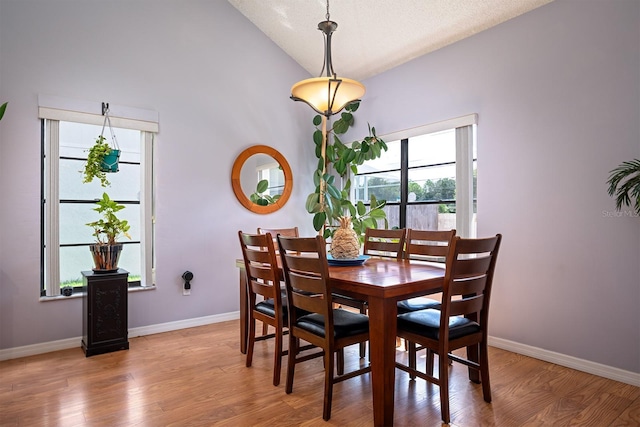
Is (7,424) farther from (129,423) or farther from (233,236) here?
(233,236)

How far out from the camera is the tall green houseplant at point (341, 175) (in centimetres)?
421

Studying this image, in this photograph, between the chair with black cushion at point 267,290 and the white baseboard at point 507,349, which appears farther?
the white baseboard at point 507,349

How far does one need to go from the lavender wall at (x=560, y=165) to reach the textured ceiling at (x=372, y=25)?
7.3 inches

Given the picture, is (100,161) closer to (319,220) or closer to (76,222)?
(76,222)

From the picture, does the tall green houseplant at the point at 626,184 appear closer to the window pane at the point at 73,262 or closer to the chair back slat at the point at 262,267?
the chair back slat at the point at 262,267

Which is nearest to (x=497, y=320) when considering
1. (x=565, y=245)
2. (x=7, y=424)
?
(x=565, y=245)

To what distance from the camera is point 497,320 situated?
10.9 feet

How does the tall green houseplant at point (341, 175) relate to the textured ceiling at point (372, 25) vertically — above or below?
below

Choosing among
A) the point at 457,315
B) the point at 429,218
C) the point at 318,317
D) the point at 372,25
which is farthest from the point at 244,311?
the point at 372,25

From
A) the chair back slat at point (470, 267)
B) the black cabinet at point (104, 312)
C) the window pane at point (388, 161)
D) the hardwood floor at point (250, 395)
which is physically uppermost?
the window pane at point (388, 161)

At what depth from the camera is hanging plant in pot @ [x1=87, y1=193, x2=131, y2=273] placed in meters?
3.17

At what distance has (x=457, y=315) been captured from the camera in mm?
2057

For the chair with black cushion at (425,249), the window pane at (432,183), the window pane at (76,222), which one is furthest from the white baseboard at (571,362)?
the window pane at (76,222)

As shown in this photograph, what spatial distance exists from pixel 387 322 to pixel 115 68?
3.27 metres
